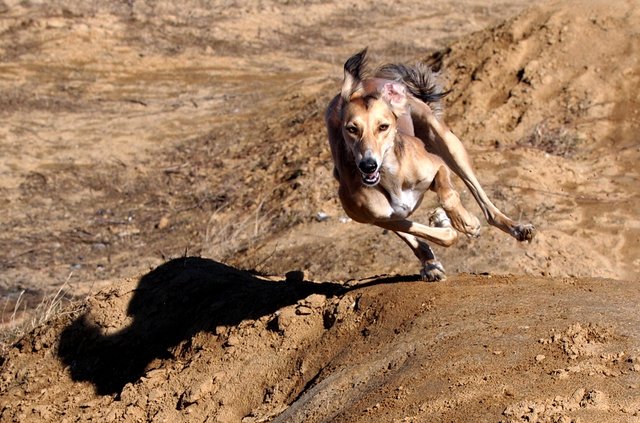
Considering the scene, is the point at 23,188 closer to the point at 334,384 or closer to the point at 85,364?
the point at 85,364

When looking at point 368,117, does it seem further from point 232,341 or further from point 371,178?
point 232,341

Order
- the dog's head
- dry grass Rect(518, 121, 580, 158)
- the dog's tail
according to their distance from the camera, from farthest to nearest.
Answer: dry grass Rect(518, 121, 580, 158) → the dog's tail → the dog's head

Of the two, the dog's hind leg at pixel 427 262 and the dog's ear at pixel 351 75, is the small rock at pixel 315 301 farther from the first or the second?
the dog's ear at pixel 351 75

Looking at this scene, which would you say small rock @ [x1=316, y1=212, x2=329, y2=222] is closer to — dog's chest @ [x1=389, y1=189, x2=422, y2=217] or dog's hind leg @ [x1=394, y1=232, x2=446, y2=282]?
dog's hind leg @ [x1=394, y1=232, x2=446, y2=282]

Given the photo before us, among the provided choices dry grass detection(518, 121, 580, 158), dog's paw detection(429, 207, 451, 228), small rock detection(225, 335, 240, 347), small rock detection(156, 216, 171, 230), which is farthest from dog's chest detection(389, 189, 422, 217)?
small rock detection(156, 216, 171, 230)

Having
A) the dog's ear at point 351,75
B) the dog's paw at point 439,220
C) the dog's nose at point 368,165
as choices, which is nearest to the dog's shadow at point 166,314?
the dog's paw at point 439,220

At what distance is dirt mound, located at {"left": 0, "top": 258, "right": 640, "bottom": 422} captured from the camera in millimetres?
5289

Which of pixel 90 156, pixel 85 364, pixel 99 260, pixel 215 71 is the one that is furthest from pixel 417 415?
pixel 215 71

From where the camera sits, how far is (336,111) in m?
7.39

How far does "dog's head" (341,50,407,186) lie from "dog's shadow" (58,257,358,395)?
1310 millimetres

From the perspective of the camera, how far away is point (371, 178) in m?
6.58

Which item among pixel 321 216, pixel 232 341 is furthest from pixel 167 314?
pixel 321 216

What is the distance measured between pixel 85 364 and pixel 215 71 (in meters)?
15.2

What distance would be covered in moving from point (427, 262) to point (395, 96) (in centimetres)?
122
